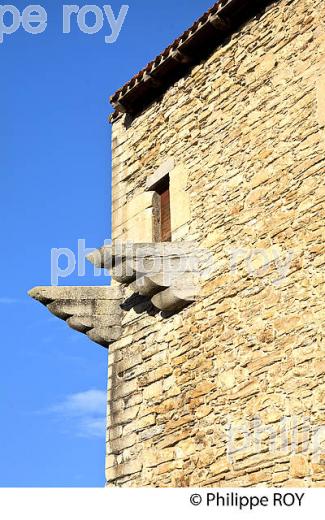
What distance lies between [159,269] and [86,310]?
1.12 m

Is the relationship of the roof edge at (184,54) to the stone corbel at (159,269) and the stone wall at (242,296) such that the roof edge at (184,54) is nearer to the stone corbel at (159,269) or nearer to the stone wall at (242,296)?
the stone wall at (242,296)

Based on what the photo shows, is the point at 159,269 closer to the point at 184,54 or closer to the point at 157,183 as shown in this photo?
the point at 157,183

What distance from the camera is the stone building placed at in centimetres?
668

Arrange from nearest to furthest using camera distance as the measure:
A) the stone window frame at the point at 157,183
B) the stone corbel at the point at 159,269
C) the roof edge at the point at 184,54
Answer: the stone corbel at the point at 159,269 → the roof edge at the point at 184,54 → the stone window frame at the point at 157,183

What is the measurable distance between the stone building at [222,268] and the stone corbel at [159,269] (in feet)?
0.04

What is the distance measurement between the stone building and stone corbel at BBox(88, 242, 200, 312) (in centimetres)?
1

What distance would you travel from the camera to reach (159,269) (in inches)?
315

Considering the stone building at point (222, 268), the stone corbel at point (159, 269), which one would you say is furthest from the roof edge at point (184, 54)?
the stone corbel at point (159, 269)

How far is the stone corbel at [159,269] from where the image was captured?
7871 millimetres

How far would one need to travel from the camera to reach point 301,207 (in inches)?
272

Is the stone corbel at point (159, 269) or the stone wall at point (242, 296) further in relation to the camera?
the stone corbel at point (159, 269)

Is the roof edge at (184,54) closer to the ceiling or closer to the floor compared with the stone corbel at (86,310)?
closer to the ceiling

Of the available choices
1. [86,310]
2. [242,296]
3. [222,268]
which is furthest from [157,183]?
[242,296]

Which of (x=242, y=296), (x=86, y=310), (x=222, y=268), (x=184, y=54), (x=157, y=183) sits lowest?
(x=242, y=296)
